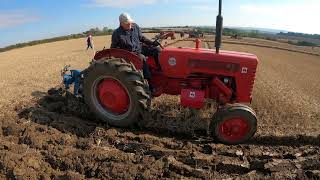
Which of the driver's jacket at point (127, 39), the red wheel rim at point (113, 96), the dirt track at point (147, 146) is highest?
the driver's jacket at point (127, 39)

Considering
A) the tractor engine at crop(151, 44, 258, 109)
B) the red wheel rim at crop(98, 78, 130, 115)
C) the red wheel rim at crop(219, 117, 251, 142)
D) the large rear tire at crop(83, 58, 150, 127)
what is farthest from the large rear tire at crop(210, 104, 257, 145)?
the red wheel rim at crop(98, 78, 130, 115)

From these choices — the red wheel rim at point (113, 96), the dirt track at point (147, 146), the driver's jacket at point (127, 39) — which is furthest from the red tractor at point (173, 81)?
the dirt track at point (147, 146)

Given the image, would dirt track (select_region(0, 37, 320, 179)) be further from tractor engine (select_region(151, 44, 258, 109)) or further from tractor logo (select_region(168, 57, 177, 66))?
tractor logo (select_region(168, 57, 177, 66))

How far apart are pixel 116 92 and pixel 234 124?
2.02m

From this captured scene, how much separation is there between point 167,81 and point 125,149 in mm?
1885

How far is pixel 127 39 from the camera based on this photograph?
24.2 ft

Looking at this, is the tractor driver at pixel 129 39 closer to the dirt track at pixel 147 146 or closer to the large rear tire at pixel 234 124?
the dirt track at pixel 147 146

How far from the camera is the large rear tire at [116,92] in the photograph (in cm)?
691

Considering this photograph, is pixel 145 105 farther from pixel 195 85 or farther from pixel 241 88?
pixel 241 88

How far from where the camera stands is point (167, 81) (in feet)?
25.0

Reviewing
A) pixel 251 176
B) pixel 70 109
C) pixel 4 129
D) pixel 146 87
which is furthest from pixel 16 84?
pixel 251 176

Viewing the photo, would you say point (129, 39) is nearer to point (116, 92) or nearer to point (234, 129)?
point (116, 92)

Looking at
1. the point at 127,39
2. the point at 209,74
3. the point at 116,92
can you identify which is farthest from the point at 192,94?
the point at 127,39

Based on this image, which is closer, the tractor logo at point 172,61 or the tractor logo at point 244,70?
the tractor logo at point 244,70
